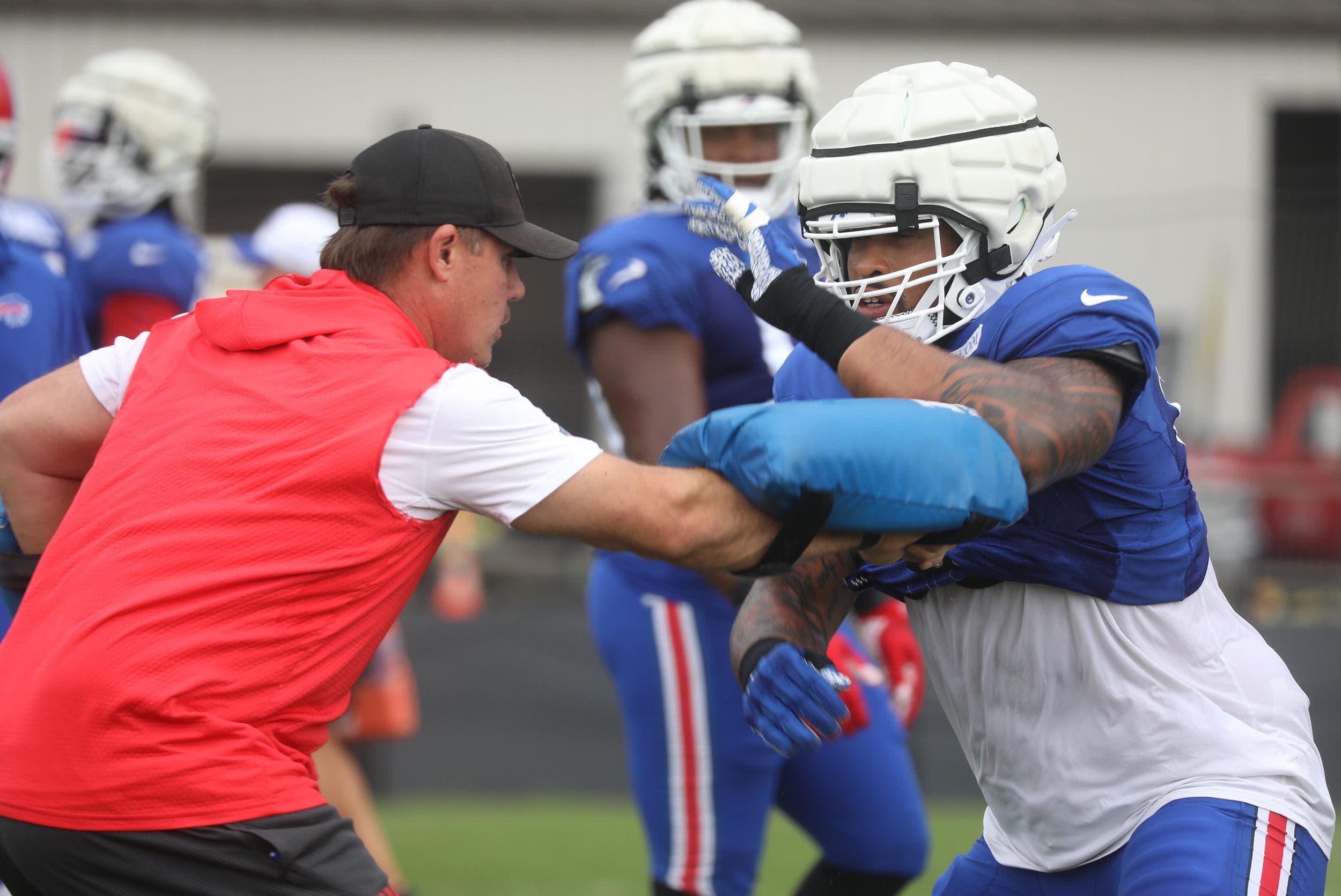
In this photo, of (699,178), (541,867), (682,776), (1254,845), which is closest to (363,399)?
(699,178)

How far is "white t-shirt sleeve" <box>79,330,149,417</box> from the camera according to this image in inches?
100

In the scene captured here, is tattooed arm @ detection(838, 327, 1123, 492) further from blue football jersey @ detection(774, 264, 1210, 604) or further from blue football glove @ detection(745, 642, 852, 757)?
blue football glove @ detection(745, 642, 852, 757)

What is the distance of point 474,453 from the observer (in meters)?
2.21

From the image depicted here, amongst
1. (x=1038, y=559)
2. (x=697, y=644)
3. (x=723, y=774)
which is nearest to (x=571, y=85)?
(x=697, y=644)

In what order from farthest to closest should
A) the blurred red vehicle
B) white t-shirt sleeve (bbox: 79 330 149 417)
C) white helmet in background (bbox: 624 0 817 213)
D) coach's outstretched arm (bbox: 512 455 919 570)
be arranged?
the blurred red vehicle, white helmet in background (bbox: 624 0 817 213), white t-shirt sleeve (bbox: 79 330 149 417), coach's outstretched arm (bbox: 512 455 919 570)

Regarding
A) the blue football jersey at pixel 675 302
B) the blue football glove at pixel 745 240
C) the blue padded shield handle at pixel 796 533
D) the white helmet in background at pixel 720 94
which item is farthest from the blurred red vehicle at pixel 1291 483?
the blue padded shield handle at pixel 796 533

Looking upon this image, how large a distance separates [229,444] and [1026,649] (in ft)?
4.32

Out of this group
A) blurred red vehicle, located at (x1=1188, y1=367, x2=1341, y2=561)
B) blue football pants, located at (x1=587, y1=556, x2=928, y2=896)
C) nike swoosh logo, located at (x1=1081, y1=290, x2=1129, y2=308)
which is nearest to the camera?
nike swoosh logo, located at (x1=1081, y1=290, x2=1129, y2=308)

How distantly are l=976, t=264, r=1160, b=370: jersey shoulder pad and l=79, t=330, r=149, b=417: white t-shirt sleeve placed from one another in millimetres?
1392

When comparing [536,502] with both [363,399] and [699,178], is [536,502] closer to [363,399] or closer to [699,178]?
[363,399]

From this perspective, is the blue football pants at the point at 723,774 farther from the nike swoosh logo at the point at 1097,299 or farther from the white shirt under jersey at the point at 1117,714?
the nike swoosh logo at the point at 1097,299

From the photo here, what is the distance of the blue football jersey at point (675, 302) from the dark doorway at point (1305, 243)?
753 centimetres

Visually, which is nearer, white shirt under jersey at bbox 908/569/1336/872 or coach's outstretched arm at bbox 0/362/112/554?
white shirt under jersey at bbox 908/569/1336/872

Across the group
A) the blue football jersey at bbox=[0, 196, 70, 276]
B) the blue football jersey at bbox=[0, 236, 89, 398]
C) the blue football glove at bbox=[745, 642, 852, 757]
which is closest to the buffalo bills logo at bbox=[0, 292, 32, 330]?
the blue football jersey at bbox=[0, 236, 89, 398]
